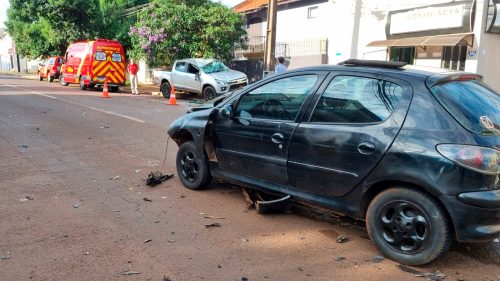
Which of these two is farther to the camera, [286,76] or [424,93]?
[286,76]

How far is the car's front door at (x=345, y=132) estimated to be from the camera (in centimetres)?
388

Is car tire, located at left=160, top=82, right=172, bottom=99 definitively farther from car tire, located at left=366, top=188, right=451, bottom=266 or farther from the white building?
car tire, located at left=366, top=188, right=451, bottom=266

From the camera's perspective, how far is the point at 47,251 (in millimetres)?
3980

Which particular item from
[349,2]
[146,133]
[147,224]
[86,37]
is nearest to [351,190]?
[147,224]

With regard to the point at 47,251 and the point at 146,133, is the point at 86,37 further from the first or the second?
the point at 47,251

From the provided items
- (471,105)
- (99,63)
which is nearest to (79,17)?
(99,63)

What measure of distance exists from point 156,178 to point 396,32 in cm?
1465

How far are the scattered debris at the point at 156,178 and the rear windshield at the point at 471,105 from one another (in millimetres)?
3742

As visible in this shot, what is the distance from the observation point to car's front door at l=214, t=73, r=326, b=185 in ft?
14.9

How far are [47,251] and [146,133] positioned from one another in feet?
20.6

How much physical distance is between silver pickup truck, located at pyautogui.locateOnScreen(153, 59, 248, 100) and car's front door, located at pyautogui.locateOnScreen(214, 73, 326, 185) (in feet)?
40.7

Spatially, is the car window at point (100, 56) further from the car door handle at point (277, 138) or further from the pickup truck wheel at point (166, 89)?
the car door handle at point (277, 138)

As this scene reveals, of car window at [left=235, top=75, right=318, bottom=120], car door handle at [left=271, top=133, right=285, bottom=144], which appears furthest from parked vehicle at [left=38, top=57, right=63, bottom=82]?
car door handle at [left=271, top=133, right=285, bottom=144]

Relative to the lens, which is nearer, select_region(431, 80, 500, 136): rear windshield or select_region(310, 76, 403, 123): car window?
select_region(431, 80, 500, 136): rear windshield
